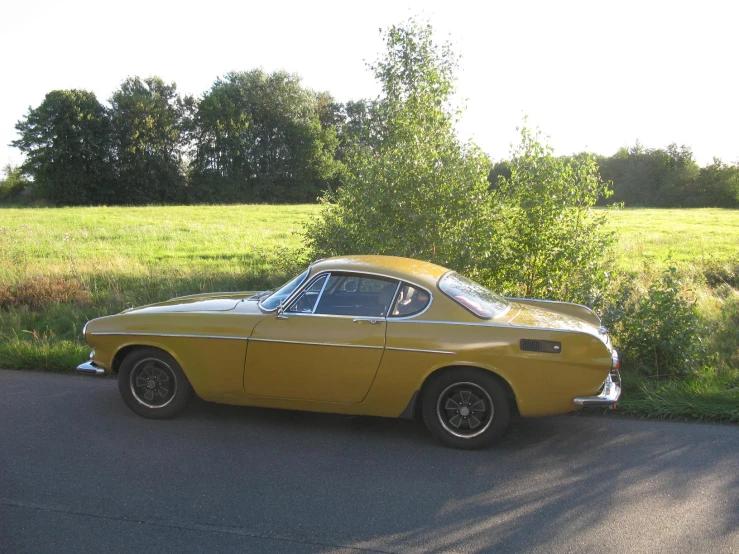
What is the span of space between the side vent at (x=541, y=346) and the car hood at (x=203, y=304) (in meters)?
2.32

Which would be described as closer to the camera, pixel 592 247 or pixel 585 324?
pixel 585 324

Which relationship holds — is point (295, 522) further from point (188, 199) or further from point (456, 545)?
point (188, 199)

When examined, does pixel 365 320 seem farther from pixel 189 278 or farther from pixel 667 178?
pixel 667 178

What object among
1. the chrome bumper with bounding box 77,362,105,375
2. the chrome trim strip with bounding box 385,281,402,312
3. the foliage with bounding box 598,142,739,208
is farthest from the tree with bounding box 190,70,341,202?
the chrome trim strip with bounding box 385,281,402,312

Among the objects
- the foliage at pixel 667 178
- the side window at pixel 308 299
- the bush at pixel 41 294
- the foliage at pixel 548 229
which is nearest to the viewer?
the side window at pixel 308 299

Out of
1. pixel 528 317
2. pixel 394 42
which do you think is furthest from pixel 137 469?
pixel 394 42

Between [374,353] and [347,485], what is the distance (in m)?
1.10

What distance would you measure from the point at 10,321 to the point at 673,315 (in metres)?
8.72

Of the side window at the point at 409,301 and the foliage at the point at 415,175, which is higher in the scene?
the foliage at the point at 415,175

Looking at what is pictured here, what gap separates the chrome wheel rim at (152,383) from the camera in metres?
5.39

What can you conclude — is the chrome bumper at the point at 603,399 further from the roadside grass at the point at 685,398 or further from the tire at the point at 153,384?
the tire at the point at 153,384

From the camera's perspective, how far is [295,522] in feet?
11.9

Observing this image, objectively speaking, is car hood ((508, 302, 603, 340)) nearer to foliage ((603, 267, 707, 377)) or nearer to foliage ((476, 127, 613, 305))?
foliage ((603, 267, 707, 377))

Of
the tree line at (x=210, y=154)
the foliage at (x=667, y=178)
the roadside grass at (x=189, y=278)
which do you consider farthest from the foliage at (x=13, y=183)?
the foliage at (x=667, y=178)
